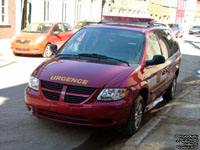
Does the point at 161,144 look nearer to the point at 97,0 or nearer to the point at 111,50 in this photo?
the point at 111,50

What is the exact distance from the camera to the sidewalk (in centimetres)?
499

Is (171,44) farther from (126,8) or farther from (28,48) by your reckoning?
(126,8)

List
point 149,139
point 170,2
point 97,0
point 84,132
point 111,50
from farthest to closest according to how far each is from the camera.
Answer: point 170,2 → point 97,0 → point 111,50 → point 84,132 → point 149,139

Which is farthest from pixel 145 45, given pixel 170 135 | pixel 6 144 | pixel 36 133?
pixel 6 144

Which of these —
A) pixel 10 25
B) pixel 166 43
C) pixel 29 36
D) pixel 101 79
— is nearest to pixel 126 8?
pixel 10 25

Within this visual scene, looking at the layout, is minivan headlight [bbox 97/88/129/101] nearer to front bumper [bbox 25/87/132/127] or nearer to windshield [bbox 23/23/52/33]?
front bumper [bbox 25/87/132/127]

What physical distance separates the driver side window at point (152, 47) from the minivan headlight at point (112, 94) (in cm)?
124

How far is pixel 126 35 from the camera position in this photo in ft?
20.6

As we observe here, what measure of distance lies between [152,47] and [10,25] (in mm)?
17022

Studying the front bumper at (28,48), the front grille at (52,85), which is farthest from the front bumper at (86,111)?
the front bumper at (28,48)

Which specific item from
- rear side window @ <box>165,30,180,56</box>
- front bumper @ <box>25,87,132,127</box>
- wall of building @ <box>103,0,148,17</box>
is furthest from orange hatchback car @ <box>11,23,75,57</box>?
wall of building @ <box>103,0,148,17</box>

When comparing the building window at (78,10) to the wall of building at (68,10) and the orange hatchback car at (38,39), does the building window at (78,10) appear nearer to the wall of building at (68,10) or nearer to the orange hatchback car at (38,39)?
the wall of building at (68,10)

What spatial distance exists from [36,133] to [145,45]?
2.37 meters

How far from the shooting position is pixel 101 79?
5.01m
